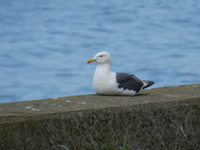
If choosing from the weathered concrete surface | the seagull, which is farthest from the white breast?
the weathered concrete surface

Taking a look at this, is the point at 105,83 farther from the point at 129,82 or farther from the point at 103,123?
the point at 103,123

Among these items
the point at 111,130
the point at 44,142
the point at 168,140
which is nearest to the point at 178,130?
the point at 168,140

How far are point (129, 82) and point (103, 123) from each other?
0.65m

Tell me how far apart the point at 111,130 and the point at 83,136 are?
0.47 feet

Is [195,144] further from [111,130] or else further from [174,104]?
[111,130]

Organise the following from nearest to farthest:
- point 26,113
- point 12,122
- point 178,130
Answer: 1. point 12,122
2. point 26,113
3. point 178,130

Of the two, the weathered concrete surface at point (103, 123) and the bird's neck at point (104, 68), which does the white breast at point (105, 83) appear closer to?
the bird's neck at point (104, 68)

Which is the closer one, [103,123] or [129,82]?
[103,123]

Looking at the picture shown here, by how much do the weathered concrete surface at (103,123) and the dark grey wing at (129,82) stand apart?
0.67 feet

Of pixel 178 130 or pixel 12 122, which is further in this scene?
pixel 178 130

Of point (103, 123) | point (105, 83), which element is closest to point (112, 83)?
point (105, 83)

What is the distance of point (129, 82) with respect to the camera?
319 centimetres

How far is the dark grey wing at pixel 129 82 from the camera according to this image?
3137 millimetres

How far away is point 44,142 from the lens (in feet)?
8.05
